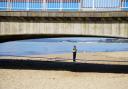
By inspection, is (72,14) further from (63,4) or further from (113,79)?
(113,79)

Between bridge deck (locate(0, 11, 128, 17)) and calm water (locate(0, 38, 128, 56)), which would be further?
calm water (locate(0, 38, 128, 56))

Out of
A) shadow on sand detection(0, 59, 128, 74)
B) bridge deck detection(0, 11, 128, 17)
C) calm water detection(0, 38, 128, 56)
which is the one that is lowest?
calm water detection(0, 38, 128, 56)

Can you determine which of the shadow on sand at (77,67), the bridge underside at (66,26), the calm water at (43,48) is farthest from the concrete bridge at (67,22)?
the calm water at (43,48)

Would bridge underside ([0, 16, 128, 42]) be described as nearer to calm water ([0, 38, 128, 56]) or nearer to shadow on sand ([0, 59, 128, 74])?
shadow on sand ([0, 59, 128, 74])

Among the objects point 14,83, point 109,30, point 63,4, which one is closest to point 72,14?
point 63,4

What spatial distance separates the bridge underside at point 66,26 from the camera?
26.1 metres

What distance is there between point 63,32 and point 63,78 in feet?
12.3

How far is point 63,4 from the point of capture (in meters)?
26.1

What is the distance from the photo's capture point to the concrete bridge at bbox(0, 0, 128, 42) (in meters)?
25.9

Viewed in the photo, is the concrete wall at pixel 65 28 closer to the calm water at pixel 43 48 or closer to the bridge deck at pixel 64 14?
the bridge deck at pixel 64 14

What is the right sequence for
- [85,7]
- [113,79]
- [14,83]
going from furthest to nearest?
[85,7], [113,79], [14,83]

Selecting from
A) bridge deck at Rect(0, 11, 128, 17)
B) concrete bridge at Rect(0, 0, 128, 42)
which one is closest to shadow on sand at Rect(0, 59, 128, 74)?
concrete bridge at Rect(0, 0, 128, 42)

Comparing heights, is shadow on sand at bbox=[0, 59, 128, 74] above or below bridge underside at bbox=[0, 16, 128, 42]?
below

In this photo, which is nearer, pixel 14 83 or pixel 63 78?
pixel 14 83
